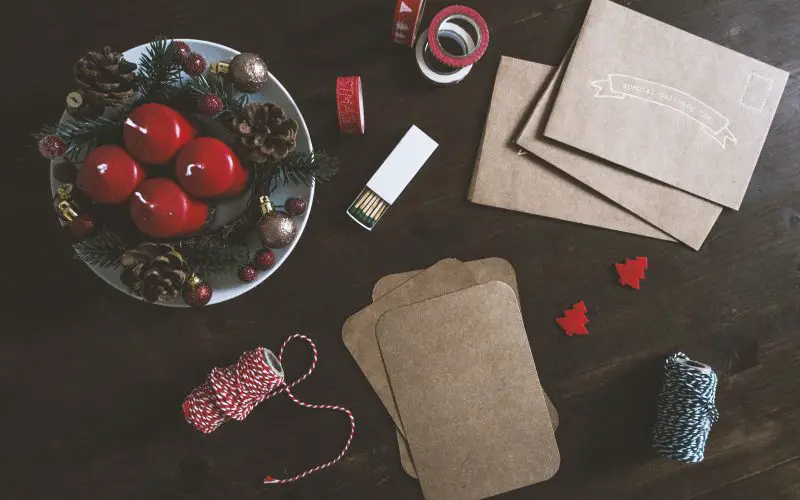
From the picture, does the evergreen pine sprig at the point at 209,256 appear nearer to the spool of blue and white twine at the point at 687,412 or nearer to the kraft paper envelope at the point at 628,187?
the kraft paper envelope at the point at 628,187

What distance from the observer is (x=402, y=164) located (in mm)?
853

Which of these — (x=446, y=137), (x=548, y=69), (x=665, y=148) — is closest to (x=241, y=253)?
(x=446, y=137)

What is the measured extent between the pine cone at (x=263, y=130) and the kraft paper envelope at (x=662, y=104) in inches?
16.5

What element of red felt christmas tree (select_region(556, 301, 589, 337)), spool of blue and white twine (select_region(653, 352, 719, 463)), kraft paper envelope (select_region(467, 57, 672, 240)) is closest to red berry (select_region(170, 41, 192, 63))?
kraft paper envelope (select_region(467, 57, 672, 240))

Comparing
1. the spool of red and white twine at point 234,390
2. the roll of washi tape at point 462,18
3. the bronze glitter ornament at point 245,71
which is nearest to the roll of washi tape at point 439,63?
the roll of washi tape at point 462,18

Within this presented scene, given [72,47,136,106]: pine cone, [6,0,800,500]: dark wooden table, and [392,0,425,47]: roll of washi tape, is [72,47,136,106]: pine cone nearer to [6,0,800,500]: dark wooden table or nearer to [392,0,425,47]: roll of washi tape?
[6,0,800,500]: dark wooden table

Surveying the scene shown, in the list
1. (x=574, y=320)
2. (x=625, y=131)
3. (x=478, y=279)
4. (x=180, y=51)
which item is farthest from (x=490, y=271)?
(x=180, y=51)

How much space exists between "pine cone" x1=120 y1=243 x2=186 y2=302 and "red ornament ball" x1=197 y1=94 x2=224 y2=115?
0.56 ft

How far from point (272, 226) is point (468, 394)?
40 centimetres

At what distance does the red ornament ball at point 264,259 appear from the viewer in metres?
0.76

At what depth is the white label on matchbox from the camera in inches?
33.4

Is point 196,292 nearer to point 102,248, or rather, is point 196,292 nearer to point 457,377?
point 102,248

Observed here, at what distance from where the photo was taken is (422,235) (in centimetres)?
87

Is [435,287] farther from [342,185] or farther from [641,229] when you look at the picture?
[641,229]
